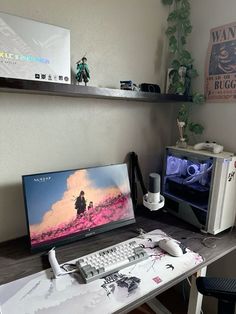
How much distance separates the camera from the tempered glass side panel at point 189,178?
4.46ft

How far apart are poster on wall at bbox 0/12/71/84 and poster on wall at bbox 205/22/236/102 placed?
91 centimetres

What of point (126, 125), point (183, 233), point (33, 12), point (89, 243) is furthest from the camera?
point (126, 125)

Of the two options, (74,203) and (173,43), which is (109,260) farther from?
(173,43)

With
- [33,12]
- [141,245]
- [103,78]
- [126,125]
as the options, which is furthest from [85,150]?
[33,12]

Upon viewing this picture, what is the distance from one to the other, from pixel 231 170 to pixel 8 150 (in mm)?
1168

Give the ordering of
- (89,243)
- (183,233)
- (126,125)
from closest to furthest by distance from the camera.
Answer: (89,243)
(183,233)
(126,125)

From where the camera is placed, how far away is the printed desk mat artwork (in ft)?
2.70

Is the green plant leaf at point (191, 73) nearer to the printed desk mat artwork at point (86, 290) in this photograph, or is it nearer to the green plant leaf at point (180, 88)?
the green plant leaf at point (180, 88)

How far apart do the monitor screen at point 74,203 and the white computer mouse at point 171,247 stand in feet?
0.93

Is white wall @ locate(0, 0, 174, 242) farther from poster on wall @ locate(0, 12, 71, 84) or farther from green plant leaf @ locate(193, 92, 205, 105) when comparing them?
green plant leaf @ locate(193, 92, 205, 105)

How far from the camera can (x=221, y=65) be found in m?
1.44

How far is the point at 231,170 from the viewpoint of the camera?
1287 millimetres

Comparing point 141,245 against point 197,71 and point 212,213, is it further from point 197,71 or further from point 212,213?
point 197,71

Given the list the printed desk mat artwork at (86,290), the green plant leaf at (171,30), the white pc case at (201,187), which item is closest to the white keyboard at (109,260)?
the printed desk mat artwork at (86,290)
